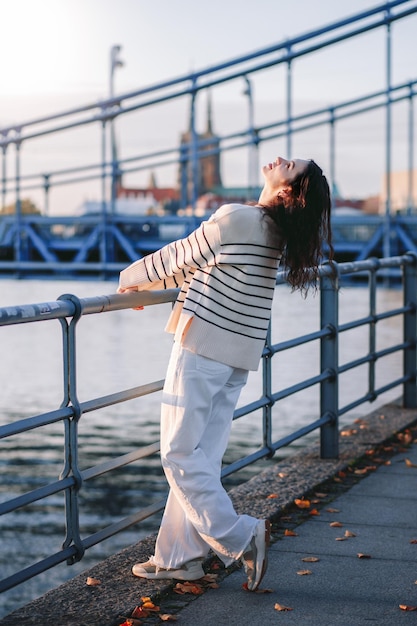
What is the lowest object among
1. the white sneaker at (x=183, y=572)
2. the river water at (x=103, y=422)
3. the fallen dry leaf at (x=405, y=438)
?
the river water at (x=103, y=422)

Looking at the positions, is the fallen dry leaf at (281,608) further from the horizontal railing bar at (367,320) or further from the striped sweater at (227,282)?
the horizontal railing bar at (367,320)

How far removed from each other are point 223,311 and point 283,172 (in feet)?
1.29

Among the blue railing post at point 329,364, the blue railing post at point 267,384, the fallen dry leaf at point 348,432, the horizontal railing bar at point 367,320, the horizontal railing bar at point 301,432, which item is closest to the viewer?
the blue railing post at point 267,384

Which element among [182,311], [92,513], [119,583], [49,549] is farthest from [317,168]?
[92,513]

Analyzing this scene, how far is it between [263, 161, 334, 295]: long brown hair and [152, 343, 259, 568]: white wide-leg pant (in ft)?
1.18

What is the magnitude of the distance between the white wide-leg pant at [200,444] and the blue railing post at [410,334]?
362 cm

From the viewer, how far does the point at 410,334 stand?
273 inches

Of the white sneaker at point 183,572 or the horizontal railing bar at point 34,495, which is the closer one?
the horizontal railing bar at point 34,495

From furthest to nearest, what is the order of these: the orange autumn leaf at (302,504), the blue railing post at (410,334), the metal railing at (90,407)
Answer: the blue railing post at (410,334) < the orange autumn leaf at (302,504) < the metal railing at (90,407)

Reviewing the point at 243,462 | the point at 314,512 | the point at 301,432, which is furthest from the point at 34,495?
the point at 301,432

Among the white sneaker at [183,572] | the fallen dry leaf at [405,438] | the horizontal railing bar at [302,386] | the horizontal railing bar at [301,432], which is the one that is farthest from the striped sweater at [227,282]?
the fallen dry leaf at [405,438]

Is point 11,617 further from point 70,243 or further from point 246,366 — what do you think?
point 70,243

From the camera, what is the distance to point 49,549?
659 cm

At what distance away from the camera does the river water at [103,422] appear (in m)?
6.88
